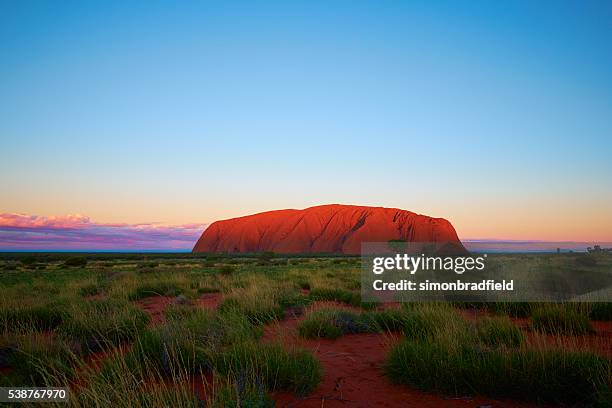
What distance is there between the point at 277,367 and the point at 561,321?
17.4ft

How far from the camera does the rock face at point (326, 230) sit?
89.2m

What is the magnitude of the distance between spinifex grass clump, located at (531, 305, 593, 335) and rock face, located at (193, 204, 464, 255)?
77.4m

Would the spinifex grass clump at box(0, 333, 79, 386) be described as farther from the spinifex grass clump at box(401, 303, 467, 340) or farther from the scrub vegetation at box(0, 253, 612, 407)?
the spinifex grass clump at box(401, 303, 467, 340)

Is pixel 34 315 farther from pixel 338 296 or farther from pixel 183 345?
pixel 338 296

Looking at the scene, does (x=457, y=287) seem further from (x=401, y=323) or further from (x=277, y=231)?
(x=277, y=231)

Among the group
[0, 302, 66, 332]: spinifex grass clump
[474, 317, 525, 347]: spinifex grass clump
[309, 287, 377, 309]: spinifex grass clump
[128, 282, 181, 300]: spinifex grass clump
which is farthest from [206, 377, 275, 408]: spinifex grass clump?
[128, 282, 181, 300]: spinifex grass clump

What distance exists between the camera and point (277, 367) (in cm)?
376

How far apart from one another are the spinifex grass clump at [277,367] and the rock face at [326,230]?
265 ft

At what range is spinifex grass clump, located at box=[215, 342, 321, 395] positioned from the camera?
3.74 m

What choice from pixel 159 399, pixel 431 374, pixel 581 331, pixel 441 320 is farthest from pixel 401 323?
pixel 159 399

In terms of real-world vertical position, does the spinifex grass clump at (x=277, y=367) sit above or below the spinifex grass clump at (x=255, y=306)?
above

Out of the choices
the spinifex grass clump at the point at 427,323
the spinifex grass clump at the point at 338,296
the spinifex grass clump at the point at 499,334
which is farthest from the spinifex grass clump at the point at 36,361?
the spinifex grass clump at the point at 338,296

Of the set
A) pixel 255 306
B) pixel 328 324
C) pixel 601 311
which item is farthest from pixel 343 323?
pixel 601 311

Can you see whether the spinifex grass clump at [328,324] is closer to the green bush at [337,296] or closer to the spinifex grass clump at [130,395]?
the spinifex grass clump at [130,395]
